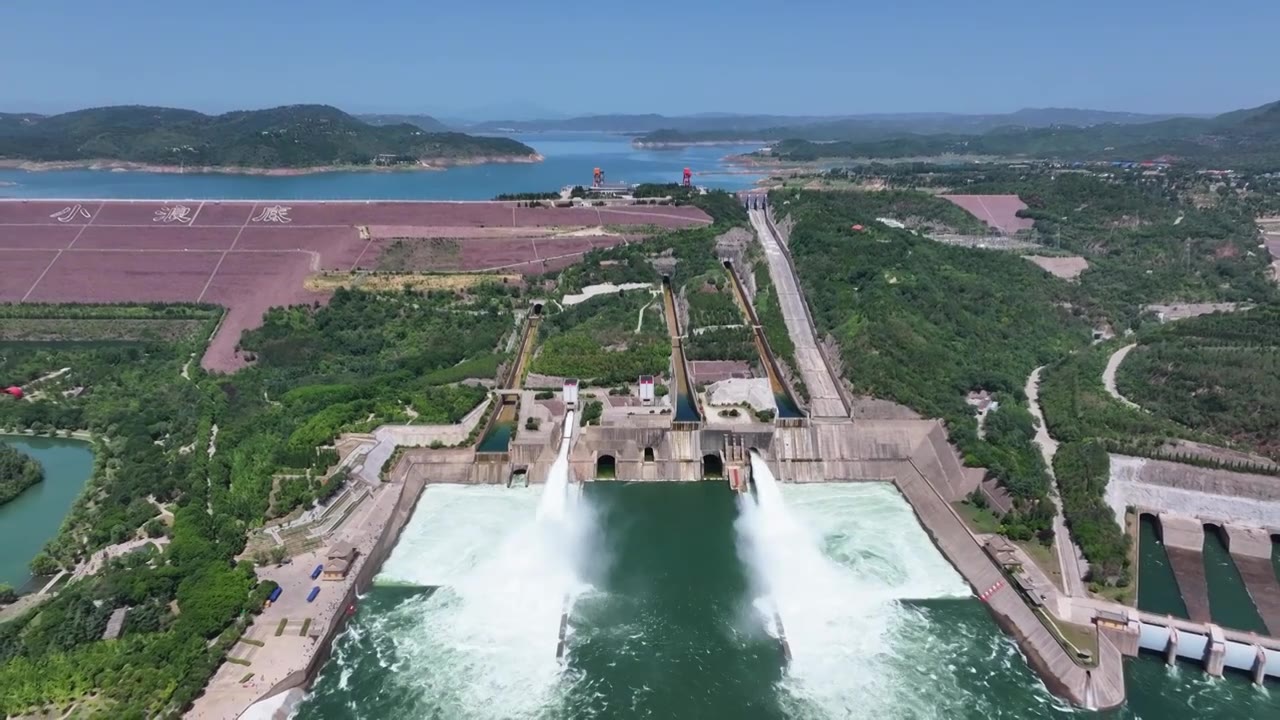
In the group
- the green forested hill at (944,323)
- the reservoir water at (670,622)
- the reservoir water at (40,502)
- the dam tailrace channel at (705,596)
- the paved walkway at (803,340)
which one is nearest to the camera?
the reservoir water at (670,622)

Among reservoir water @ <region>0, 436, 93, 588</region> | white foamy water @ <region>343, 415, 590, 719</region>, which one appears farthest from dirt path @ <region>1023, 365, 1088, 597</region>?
reservoir water @ <region>0, 436, 93, 588</region>

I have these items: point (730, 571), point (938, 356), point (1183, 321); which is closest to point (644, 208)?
point (938, 356)

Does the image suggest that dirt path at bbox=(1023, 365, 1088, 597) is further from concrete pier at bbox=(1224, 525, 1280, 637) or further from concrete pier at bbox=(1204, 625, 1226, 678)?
concrete pier at bbox=(1224, 525, 1280, 637)

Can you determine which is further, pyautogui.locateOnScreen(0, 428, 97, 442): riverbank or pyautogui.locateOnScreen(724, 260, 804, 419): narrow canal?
pyautogui.locateOnScreen(724, 260, 804, 419): narrow canal

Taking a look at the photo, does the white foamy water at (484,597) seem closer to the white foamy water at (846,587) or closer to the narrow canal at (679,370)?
the narrow canal at (679,370)

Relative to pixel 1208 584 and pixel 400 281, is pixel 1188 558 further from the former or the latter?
pixel 400 281

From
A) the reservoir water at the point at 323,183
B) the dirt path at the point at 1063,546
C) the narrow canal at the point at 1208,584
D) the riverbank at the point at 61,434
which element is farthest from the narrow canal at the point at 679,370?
the reservoir water at the point at 323,183

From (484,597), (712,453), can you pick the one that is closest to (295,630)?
(484,597)

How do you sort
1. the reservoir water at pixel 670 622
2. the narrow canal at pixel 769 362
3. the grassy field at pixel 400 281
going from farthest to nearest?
the grassy field at pixel 400 281, the narrow canal at pixel 769 362, the reservoir water at pixel 670 622
